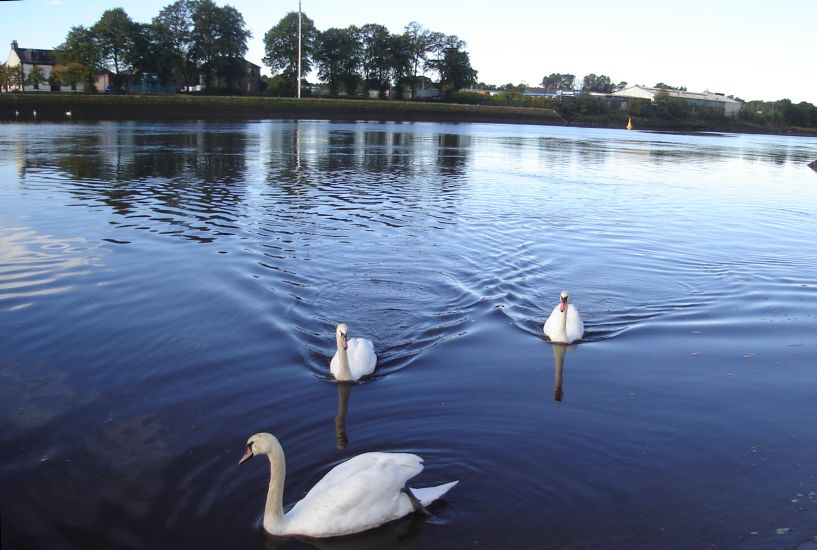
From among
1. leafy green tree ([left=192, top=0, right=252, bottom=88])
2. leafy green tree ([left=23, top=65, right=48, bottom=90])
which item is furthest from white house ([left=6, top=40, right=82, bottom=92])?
leafy green tree ([left=192, top=0, right=252, bottom=88])

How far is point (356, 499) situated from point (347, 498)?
0.08 meters

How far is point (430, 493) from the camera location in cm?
642

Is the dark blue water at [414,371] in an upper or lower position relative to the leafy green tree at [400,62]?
lower

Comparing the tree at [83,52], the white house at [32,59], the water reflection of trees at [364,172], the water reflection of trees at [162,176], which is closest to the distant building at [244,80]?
the tree at [83,52]

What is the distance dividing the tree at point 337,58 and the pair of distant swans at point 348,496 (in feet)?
420

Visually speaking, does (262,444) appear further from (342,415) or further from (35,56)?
(35,56)

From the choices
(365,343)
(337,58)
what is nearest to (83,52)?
(337,58)

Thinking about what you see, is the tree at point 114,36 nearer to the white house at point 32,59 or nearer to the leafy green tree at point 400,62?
the white house at point 32,59

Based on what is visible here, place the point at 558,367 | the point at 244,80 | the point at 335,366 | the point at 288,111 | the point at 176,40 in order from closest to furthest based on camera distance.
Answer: the point at 335,366 → the point at 558,367 → the point at 288,111 → the point at 176,40 → the point at 244,80

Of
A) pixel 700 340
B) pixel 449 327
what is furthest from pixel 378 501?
pixel 700 340

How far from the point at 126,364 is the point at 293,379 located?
7.28ft

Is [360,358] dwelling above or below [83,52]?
below

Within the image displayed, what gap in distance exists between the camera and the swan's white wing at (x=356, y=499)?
6004 millimetres

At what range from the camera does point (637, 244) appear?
1873 cm
